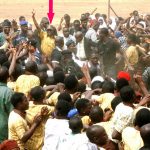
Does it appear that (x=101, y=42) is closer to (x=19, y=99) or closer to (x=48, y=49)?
(x=48, y=49)

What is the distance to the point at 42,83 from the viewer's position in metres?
9.61

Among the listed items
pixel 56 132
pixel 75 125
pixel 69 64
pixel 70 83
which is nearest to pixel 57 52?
pixel 69 64

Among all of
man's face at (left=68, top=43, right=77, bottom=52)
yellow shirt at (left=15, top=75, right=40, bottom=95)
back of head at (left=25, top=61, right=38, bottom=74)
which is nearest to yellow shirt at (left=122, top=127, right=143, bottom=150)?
yellow shirt at (left=15, top=75, right=40, bottom=95)

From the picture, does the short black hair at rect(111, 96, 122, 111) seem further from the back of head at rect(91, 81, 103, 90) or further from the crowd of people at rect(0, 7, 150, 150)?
the back of head at rect(91, 81, 103, 90)

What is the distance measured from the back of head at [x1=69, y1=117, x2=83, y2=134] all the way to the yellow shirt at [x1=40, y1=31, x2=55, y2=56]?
7.48 metres

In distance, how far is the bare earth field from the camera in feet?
86.6

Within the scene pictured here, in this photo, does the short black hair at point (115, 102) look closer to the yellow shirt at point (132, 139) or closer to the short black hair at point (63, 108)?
the short black hair at point (63, 108)

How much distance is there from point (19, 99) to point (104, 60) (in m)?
6.43

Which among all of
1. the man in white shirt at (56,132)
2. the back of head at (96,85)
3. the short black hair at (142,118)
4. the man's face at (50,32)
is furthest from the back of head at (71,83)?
the man's face at (50,32)

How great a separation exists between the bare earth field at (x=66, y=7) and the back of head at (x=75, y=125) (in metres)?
19.0

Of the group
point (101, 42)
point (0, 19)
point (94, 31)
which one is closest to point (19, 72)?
point (101, 42)

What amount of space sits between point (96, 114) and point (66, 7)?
21.1 meters

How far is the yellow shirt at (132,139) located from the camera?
6.21 m

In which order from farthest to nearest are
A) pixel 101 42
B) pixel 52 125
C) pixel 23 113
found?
pixel 101 42 → pixel 23 113 → pixel 52 125
